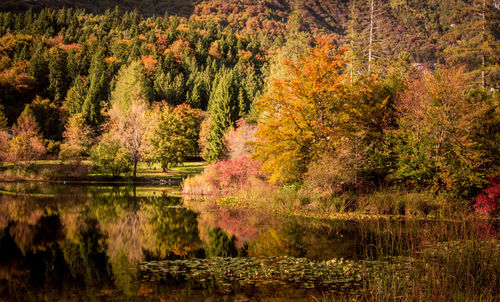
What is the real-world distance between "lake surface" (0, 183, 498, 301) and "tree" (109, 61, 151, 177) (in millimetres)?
23567

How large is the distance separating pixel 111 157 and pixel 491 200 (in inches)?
1437

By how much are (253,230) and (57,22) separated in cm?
12011

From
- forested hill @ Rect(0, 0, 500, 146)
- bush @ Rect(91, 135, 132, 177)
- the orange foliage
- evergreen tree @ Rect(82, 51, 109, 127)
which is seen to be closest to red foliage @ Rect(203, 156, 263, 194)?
bush @ Rect(91, 135, 132, 177)

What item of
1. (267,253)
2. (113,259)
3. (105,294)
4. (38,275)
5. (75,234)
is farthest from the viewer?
(75,234)

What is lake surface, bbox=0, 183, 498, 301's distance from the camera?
27.4 ft

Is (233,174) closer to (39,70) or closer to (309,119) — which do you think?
(309,119)

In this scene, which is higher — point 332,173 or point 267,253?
point 332,173

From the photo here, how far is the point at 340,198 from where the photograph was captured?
69.0 ft

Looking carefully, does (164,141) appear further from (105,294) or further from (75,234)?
(105,294)

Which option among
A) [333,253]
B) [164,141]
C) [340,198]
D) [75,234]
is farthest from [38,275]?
[164,141]

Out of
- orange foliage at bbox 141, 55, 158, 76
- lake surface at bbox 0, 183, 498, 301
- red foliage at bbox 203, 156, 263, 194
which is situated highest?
orange foliage at bbox 141, 55, 158, 76

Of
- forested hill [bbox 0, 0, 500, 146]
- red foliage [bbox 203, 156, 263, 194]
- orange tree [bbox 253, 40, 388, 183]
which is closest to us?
orange tree [bbox 253, 40, 388, 183]

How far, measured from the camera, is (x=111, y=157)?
140 feet

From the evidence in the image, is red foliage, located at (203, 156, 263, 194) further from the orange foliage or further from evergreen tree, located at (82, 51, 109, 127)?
the orange foliage
